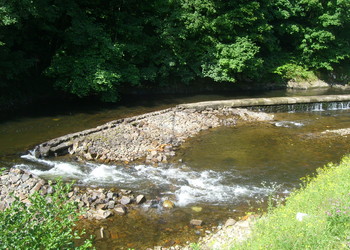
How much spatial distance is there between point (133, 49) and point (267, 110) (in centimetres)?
861

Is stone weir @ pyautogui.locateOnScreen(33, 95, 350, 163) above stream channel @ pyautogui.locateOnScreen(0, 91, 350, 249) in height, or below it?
above

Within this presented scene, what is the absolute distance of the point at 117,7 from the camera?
1978cm

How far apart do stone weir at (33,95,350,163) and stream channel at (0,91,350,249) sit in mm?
534

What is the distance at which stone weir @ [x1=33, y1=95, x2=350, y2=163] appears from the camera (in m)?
11.0

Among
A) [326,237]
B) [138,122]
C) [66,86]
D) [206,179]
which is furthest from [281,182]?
[66,86]

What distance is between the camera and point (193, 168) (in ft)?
33.7

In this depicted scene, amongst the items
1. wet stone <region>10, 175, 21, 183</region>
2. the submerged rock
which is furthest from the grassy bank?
wet stone <region>10, 175, 21, 183</region>

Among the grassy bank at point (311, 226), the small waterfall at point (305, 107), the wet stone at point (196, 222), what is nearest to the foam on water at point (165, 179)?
the wet stone at point (196, 222)

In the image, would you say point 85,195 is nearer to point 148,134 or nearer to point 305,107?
point 148,134

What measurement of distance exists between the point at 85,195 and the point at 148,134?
5.32 meters

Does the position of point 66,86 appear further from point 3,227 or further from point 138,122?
point 3,227

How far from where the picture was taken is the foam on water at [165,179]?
8.43 metres

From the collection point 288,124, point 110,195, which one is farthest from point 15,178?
point 288,124

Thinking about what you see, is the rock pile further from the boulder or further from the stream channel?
the stream channel
